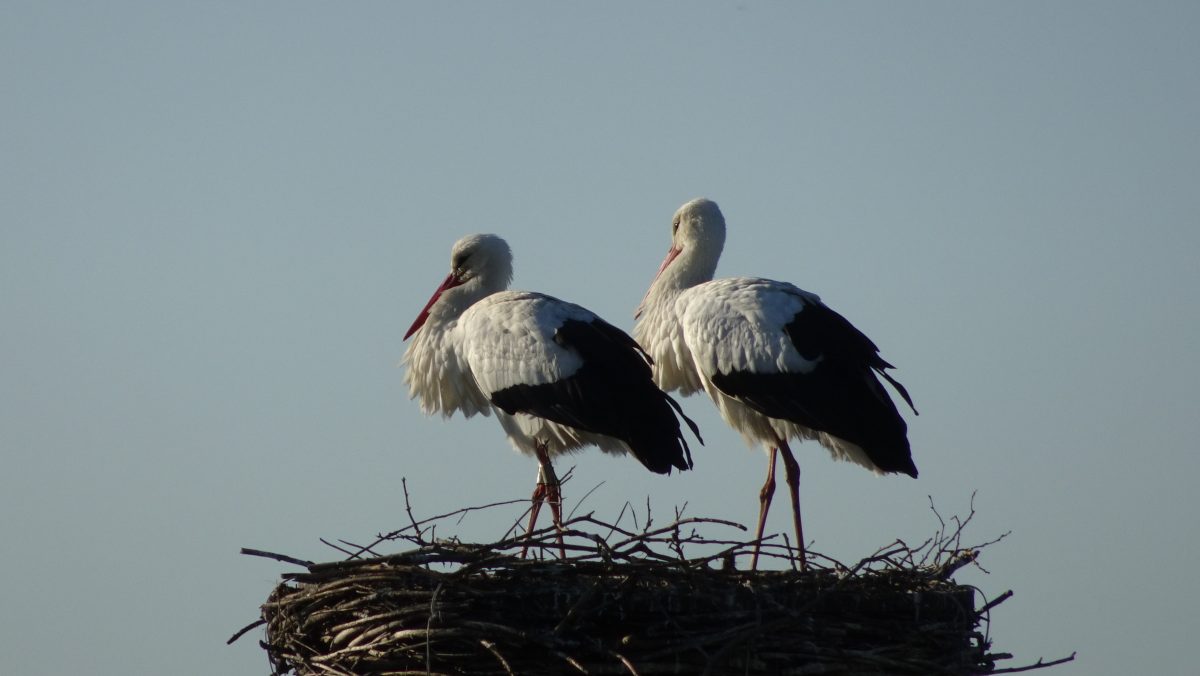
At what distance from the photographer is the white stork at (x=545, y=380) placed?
8.77m

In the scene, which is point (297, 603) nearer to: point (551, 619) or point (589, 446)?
point (551, 619)

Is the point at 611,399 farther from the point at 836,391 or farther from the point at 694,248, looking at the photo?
the point at 694,248

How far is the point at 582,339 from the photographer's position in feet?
29.6

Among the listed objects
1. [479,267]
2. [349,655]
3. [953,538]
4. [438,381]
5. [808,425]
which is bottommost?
[349,655]

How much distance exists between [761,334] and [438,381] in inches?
71.4

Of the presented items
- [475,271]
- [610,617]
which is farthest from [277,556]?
[475,271]

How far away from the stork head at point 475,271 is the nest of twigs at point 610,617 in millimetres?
3951

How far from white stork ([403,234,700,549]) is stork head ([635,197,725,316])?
0.94 m

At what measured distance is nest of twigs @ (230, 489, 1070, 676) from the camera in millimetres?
5992

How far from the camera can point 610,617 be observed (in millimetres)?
6066

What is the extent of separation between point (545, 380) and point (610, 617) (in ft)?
9.87

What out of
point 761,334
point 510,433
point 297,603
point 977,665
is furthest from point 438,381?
point 977,665

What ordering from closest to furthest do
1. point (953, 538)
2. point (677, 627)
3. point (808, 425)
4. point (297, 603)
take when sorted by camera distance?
point (677, 627) < point (297, 603) < point (953, 538) < point (808, 425)

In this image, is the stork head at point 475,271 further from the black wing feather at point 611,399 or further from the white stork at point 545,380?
the black wing feather at point 611,399
